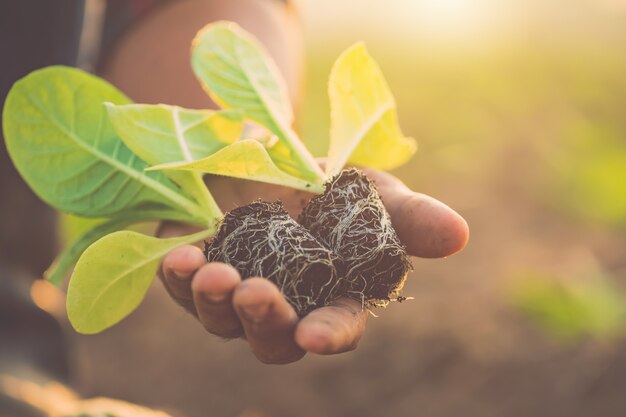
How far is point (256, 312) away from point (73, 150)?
2.37ft

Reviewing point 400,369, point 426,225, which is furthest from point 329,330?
point 400,369

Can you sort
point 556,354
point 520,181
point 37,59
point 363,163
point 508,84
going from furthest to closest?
point 508,84
point 520,181
point 556,354
point 37,59
point 363,163

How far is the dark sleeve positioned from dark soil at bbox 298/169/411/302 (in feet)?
4.50

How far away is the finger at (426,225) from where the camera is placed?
1.36m

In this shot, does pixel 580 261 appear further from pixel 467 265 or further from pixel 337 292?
pixel 337 292

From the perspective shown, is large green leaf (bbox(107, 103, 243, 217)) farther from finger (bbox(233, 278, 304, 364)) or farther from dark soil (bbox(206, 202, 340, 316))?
finger (bbox(233, 278, 304, 364))

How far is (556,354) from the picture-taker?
308cm

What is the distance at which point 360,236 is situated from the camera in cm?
138

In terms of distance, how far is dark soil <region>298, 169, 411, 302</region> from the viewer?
1.36m

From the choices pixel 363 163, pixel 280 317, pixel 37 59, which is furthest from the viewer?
pixel 37 59

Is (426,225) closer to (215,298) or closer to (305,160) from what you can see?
(305,160)

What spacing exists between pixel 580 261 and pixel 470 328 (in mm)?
923

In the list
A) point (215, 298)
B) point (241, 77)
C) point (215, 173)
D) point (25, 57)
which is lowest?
point (215, 298)

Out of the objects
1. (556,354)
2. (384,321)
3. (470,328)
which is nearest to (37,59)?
(384,321)
